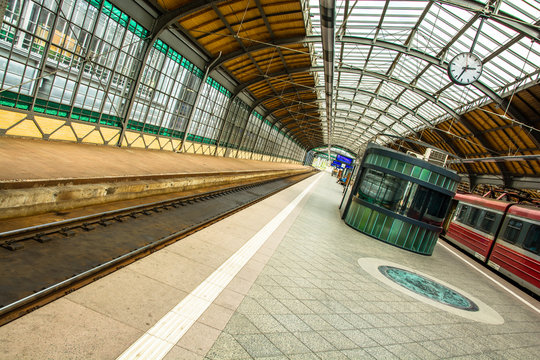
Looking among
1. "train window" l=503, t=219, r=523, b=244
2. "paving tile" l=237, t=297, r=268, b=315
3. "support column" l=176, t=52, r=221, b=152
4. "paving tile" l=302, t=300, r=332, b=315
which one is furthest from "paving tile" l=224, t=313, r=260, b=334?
"support column" l=176, t=52, r=221, b=152

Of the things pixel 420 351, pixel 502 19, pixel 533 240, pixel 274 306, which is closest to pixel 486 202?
pixel 533 240

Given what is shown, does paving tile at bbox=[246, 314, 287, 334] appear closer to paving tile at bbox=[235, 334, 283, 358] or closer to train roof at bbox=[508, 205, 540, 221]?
paving tile at bbox=[235, 334, 283, 358]

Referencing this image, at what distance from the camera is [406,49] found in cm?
1920

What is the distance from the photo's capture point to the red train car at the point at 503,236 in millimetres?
10500

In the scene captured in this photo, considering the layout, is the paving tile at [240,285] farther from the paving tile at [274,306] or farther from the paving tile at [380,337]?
the paving tile at [380,337]

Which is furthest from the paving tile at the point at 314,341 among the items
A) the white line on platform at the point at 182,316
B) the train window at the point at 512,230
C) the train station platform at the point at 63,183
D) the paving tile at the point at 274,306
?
the train window at the point at 512,230

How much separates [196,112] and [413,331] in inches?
847

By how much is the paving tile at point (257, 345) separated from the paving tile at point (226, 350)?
0.21 feet

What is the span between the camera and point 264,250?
6645mm

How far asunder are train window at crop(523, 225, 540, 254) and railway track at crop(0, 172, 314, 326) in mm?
10642

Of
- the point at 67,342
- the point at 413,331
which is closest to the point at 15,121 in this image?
the point at 67,342

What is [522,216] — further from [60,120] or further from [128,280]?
[60,120]

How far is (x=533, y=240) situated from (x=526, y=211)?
4.40 ft

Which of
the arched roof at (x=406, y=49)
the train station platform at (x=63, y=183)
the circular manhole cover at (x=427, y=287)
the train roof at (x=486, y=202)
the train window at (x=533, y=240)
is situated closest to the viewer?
the train station platform at (x=63, y=183)
